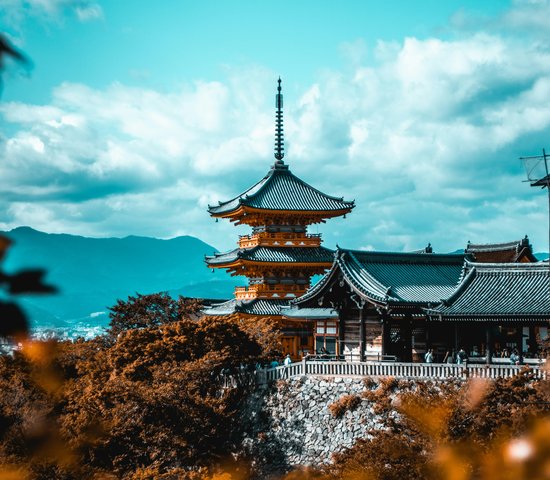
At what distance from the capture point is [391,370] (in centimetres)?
3344

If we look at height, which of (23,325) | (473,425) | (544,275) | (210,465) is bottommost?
(210,465)

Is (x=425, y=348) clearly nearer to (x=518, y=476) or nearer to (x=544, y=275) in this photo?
(x=544, y=275)

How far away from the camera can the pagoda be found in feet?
169

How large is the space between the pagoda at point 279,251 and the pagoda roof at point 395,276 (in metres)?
10.9

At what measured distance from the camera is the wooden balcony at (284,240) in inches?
2096

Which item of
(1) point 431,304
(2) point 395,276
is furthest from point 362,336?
(2) point 395,276

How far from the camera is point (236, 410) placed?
118 feet

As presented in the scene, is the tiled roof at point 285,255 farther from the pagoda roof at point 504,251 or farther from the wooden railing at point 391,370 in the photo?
the wooden railing at point 391,370

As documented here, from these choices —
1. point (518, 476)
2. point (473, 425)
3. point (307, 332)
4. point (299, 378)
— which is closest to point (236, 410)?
point (299, 378)

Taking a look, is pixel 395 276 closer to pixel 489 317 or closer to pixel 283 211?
pixel 489 317

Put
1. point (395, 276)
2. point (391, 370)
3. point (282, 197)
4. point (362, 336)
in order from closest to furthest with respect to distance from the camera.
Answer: point (391, 370), point (362, 336), point (395, 276), point (282, 197)

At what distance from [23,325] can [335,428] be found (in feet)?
103

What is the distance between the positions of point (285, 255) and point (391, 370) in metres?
19.9

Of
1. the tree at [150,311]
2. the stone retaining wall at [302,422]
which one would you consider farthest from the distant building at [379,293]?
the stone retaining wall at [302,422]
